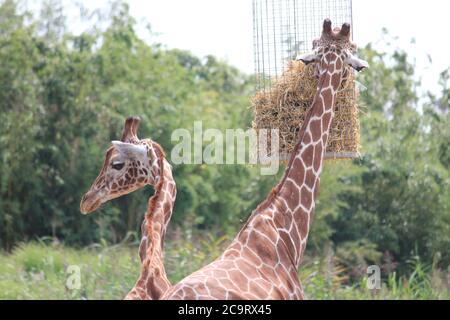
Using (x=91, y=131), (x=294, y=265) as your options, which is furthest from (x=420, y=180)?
(x=294, y=265)

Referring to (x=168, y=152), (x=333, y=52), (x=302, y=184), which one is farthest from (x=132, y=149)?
(x=168, y=152)

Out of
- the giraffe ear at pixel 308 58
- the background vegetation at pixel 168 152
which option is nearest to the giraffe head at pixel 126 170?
the giraffe ear at pixel 308 58

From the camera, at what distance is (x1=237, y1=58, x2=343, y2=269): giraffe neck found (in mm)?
6543

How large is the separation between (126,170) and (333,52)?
5.49 feet

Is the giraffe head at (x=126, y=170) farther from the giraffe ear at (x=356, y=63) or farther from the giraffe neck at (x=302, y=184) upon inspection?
the giraffe ear at (x=356, y=63)

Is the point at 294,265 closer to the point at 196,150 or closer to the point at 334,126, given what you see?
the point at 334,126

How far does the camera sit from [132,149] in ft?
24.2

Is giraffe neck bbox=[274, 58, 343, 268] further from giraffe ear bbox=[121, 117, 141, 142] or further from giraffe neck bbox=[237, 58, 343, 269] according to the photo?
giraffe ear bbox=[121, 117, 141, 142]

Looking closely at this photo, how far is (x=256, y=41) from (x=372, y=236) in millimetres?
7084

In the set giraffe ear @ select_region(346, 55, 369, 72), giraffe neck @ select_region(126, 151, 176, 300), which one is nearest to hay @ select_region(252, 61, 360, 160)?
giraffe ear @ select_region(346, 55, 369, 72)

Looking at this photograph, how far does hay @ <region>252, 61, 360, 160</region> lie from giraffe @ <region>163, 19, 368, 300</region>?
0.66 feet

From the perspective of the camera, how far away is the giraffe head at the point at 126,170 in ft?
24.1

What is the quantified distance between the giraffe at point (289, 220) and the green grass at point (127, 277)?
185 inches

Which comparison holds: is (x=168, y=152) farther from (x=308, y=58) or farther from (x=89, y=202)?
(x=308, y=58)
